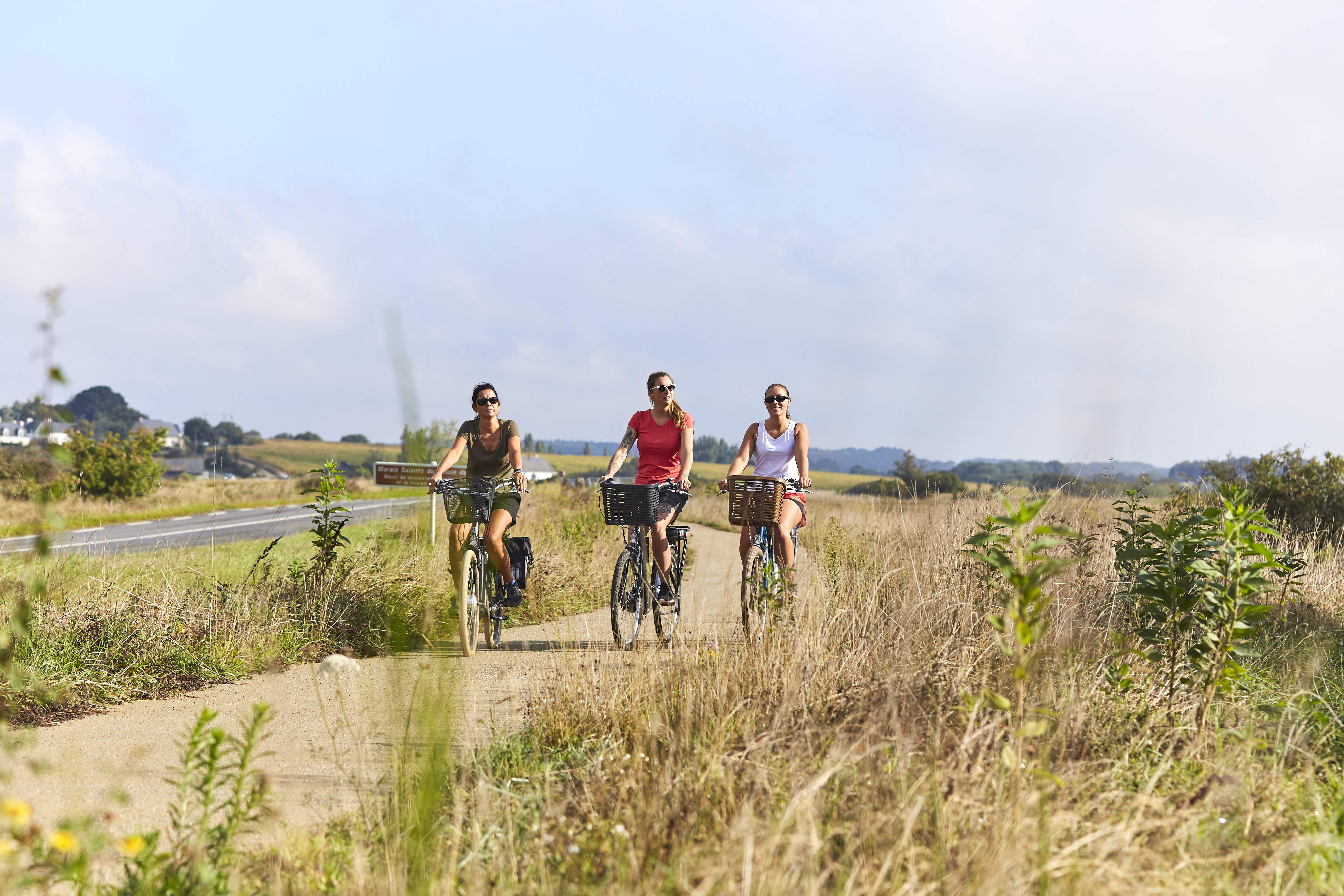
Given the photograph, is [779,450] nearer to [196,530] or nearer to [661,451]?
[661,451]

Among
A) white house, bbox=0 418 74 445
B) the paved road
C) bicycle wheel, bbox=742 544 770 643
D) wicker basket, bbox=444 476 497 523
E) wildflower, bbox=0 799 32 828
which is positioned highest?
white house, bbox=0 418 74 445

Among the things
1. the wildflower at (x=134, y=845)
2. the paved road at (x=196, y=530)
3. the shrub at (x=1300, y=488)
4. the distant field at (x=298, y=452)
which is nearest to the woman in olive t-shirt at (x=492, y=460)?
the paved road at (x=196, y=530)

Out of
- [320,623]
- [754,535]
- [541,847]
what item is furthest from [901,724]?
[320,623]

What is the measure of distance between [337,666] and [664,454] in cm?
277

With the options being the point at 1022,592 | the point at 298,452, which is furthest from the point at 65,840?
the point at 298,452

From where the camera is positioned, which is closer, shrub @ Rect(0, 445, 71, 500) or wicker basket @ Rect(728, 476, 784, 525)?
shrub @ Rect(0, 445, 71, 500)

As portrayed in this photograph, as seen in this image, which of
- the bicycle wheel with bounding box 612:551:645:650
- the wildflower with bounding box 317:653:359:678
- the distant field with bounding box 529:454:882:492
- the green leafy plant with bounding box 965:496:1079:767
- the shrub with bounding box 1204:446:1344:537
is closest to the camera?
the green leafy plant with bounding box 965:496:1079:767

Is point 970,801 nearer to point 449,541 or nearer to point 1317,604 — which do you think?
point 449,541

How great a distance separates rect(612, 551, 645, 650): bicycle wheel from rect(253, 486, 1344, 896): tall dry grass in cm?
181

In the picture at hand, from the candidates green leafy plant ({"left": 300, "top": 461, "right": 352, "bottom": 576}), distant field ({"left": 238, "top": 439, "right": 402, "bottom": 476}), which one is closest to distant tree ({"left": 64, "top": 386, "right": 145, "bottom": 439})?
distant field ({"left": 238, "top": 439, "right": 402, "bottom": 476})

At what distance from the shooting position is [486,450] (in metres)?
6.64

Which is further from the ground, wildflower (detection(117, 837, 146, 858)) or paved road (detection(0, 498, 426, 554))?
wildflower (detection(117, 837, 146, 858))

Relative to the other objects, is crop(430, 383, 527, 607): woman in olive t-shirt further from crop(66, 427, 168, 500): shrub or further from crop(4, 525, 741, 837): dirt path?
crop(66, 427, 168, 500): shrub

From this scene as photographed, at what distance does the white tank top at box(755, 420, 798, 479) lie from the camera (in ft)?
22.3
